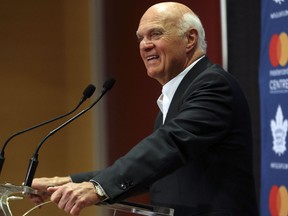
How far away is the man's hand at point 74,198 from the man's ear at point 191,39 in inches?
30.0

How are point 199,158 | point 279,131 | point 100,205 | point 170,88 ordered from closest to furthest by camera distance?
point 100,205 → point 199,158 → point 170,88 → point 279,131

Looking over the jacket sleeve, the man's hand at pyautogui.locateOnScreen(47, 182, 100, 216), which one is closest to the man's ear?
the jacket sleeve

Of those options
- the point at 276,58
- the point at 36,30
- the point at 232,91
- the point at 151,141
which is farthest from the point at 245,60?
the point at 36,30

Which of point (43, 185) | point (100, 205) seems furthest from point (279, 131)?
point (100, 205)

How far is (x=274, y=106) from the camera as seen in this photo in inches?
131

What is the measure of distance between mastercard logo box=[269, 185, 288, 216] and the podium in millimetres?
1341

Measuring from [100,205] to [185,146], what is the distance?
0.96ft

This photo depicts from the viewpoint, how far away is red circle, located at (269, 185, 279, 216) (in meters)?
3.35

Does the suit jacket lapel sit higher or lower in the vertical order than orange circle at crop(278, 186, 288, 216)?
higher

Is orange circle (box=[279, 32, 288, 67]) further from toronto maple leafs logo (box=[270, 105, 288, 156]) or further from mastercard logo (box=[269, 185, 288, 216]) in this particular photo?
mastercard logo (box=[269, 185, 288, 216])

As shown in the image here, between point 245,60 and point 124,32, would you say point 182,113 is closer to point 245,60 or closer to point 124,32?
point 245,60

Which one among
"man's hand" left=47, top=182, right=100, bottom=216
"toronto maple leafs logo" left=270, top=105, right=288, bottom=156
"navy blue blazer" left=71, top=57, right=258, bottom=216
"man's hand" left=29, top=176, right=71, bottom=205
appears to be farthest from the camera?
"toronto maple leafs logo" left=270, top=105, right=288, bottom=156

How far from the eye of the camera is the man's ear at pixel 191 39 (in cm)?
244

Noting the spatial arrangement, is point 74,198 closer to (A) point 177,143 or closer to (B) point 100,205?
(B) point 100,205
